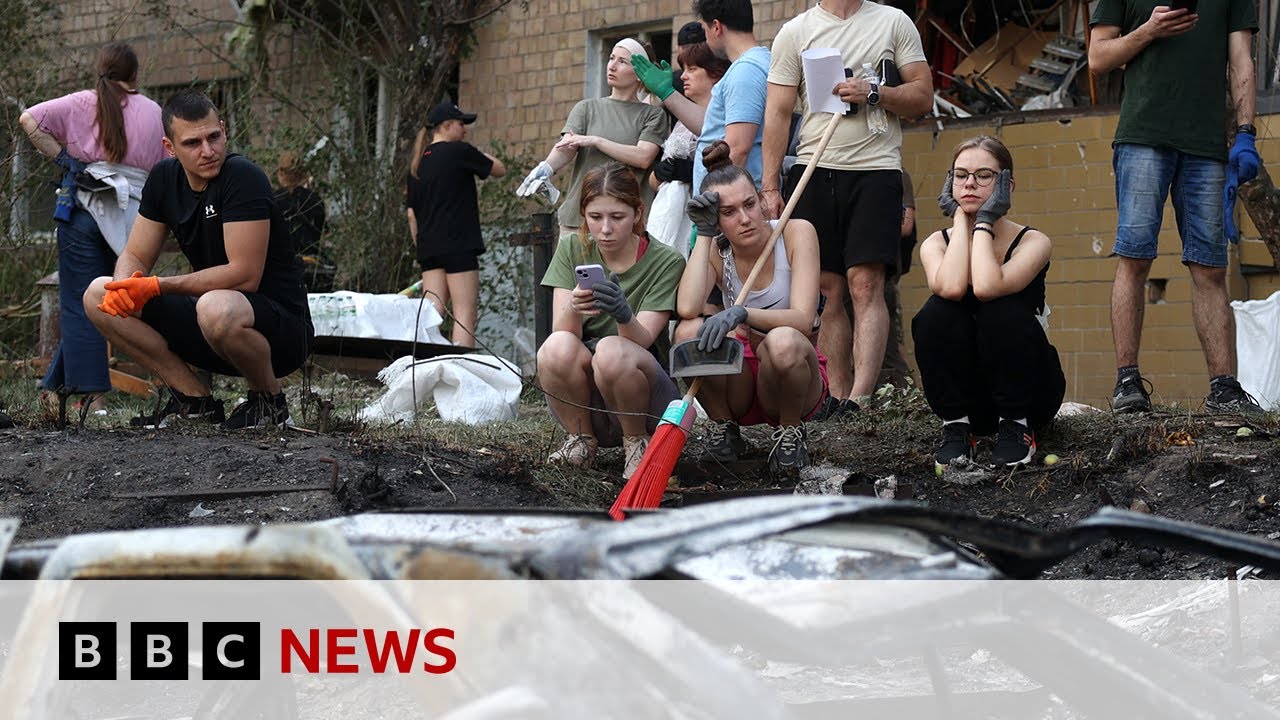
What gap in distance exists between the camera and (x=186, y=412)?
6.12m

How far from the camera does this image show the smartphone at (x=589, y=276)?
4836mm

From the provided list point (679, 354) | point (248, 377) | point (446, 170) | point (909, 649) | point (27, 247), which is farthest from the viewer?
point (27, 247)

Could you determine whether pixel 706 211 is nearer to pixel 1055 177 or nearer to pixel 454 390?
pixel 454 390

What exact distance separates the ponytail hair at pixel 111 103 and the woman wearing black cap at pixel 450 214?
236 centimetres

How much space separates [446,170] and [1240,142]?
5.01m

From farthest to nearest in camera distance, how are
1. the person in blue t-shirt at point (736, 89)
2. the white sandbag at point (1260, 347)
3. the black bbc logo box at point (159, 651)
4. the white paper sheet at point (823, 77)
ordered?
the white sandbag at point (1260, 347) → the person in blue t-shirt at point (736, 89) → the white paper sheet at point (823, 77) → the black bbc logo box at point (159, 651)

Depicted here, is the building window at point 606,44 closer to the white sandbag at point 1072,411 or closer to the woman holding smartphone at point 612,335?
the white sandbag at point 1072,411

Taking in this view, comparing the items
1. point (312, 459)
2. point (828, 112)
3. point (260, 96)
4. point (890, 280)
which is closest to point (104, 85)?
point (312, 459)

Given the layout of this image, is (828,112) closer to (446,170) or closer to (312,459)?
(312,459)

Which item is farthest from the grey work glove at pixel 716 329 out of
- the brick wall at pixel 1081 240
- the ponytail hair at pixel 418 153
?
the ponytail hair at pixel 418 153

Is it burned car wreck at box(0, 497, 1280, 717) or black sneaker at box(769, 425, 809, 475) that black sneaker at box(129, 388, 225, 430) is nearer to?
black sneaker at box(769, 425, 809, 475)

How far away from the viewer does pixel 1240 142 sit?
5492mm

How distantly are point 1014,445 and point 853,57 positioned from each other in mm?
2008

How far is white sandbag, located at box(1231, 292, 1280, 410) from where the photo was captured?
6.66m
